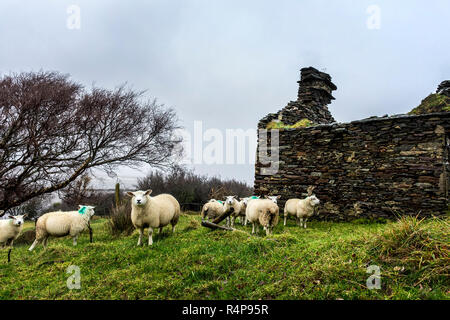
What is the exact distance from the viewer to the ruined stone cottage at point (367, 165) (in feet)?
30.0

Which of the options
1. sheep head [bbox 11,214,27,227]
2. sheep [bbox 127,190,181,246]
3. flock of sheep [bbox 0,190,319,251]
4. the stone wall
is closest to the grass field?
sheep [bbox 127,190,181,246]

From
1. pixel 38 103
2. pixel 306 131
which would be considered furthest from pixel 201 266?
pixel 38 103

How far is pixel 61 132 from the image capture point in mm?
12875

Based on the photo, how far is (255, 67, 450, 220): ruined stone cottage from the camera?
30.0ft

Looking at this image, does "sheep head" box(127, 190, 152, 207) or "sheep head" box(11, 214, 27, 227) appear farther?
"sheep head" box(11, 214, 27, 227)


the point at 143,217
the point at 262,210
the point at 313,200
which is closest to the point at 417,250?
the point at 262,210

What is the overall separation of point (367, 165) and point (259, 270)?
763 cm

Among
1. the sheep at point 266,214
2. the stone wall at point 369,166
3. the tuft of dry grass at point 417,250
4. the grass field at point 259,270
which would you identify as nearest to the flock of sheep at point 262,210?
the sheep at point 266,214

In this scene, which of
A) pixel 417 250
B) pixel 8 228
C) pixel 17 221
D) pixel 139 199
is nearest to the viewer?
pixel 417 250

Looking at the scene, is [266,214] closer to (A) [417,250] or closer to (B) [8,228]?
(A) [417,250]

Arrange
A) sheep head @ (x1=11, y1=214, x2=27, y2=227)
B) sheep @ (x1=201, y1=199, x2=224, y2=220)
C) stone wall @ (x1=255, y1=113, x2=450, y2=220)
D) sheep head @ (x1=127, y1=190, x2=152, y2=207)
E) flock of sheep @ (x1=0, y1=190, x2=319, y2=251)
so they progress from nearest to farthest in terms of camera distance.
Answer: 1. sheep head @ (x1=127, y1=190, x2=152, y2=207)
2. flock of sheep @ (x1=0, y1=190, x2=319, y2=251)
3. sheep head @ (x1=11, y1=214, x2=27, y2=227)
4. stone wall @ (x1=255, y1=113, x2=450, y2=220)
5. sheep @ (x1=201, y1=199, x2=224, y2=220)

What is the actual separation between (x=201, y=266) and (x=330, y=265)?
79.8 inches

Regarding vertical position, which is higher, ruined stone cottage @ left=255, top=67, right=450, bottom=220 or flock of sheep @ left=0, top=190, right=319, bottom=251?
ruined stone cottage @ left=255, top=67, right=450, bottom=220

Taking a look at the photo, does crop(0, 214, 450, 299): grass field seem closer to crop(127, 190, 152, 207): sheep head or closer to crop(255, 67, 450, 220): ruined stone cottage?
crop(127, 190, 152, 207): sheep head
